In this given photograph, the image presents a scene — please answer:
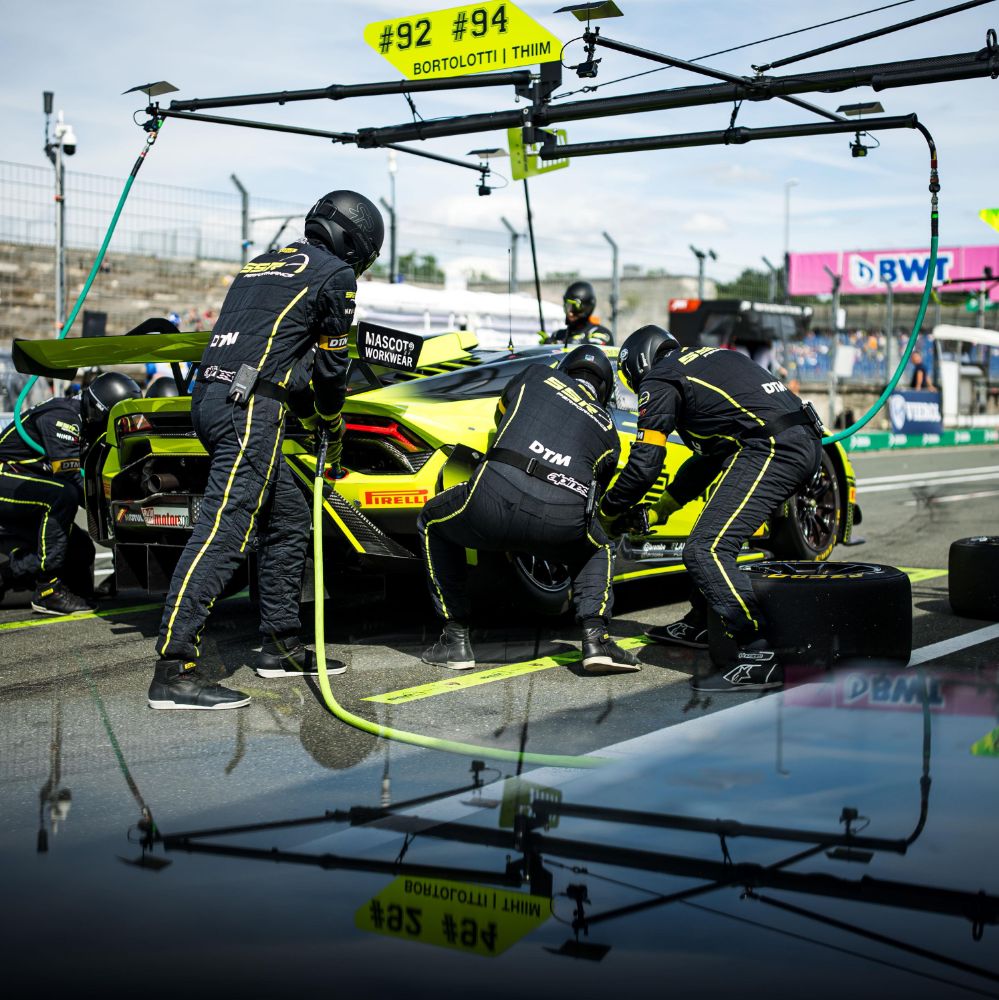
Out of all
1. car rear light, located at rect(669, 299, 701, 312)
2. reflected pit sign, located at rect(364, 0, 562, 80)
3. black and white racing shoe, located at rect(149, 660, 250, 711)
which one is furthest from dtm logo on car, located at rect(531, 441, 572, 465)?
car rear light, located at rect(669, 299, 701, 312)

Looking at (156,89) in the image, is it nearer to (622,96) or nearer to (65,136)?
(622,96)

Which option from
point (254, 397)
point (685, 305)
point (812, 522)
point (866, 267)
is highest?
point (866, 267)

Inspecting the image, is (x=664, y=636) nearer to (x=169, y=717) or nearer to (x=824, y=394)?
(x=169, y=717)

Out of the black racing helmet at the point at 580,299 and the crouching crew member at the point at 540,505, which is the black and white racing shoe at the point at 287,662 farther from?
the black racing helmet at the point at 580,299

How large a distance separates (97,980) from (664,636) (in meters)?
4.02

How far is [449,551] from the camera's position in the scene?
5574mm

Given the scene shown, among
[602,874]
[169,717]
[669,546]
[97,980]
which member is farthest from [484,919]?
[669,546]

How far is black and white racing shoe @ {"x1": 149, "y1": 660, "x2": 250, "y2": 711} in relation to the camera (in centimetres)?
484

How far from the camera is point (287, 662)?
5543mm

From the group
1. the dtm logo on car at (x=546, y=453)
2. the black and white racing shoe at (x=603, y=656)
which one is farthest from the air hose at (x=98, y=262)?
the black and white racing shoe at (x=603, y=656)

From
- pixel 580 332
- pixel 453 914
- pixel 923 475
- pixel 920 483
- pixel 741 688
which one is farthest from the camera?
pixel 923 475

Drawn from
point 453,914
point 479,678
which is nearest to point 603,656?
point 479,678

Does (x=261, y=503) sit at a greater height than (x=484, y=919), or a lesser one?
greater

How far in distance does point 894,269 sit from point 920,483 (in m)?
25.7
